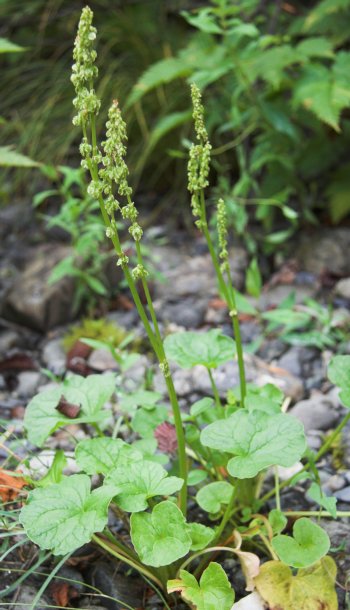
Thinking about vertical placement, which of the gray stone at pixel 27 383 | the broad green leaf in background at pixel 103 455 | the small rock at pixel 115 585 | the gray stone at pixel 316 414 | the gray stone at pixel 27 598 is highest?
the broad green leaf in background at pixel 103 455

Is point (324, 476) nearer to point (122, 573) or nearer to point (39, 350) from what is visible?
point (122, 573)

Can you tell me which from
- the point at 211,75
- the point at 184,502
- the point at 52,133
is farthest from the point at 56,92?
the point at 184,502

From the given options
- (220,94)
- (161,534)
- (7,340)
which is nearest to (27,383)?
(7,340)

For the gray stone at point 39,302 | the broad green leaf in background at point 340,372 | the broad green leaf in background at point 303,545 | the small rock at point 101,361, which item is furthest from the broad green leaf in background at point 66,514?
the gray stone at point 39,302

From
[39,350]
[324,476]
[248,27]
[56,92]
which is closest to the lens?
[324,476]

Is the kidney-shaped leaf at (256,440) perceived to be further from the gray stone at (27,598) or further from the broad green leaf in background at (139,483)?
the gray stone at (27,598)

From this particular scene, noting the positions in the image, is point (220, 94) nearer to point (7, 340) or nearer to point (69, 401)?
point (7, 340)
